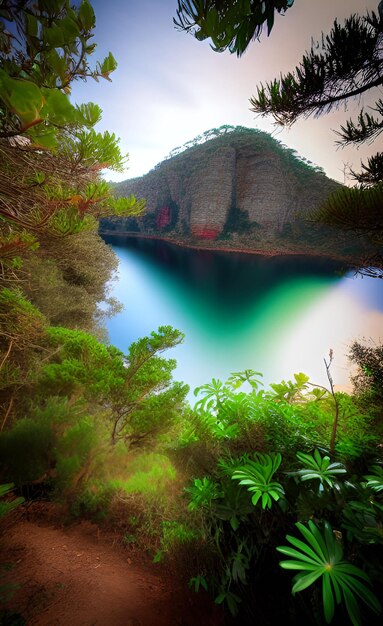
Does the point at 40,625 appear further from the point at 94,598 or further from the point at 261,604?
the point at 261,604

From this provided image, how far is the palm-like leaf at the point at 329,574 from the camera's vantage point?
0.70 meters

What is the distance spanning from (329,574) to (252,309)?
23.4 feet

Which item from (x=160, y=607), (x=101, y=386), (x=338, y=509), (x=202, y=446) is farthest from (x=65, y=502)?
(x=338, y=509)

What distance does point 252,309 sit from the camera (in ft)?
25.0

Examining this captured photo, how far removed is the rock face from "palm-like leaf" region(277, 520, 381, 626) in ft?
35.4

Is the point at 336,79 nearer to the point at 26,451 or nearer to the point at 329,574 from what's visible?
the point at 329,574

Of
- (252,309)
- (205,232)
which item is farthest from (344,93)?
(205,232)

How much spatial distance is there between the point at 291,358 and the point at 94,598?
5685 millimetres

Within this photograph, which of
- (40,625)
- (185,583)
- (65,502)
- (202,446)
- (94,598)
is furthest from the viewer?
(65,502)

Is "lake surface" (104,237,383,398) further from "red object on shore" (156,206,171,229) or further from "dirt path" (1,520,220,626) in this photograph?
"red object on shore" (156,206,171,229)

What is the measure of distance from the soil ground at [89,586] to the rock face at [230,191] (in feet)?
35.5

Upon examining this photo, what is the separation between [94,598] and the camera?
1.47 metres

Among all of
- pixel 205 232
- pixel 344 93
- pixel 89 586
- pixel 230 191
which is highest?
pixel 230 191

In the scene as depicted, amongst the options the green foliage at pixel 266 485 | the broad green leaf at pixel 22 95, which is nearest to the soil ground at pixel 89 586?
the green foliage at pixel 266 485
